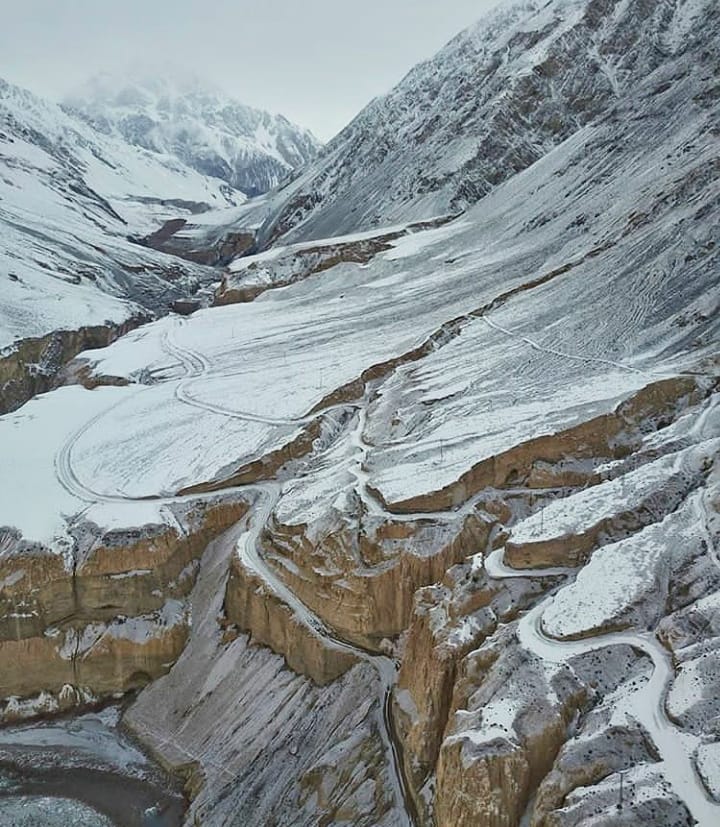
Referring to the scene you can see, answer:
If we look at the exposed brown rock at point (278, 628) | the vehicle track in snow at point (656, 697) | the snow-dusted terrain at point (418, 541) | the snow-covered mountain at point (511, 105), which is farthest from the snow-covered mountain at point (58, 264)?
the vehicle track in snow at point (656, 697)

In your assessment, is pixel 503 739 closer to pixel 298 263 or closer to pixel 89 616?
pixel 89 616

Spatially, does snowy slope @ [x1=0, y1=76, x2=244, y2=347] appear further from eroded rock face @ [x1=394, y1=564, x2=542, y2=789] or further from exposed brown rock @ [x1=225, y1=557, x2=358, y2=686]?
eroded rock face @ [x1=394, y1=564, x2=542, y2=789]

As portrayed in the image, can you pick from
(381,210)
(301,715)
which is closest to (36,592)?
(301,715)

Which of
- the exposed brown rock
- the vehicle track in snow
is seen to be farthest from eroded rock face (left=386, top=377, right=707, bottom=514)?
the vehicle track in snow

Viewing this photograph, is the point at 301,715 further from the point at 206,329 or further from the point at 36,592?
the point at 206,329

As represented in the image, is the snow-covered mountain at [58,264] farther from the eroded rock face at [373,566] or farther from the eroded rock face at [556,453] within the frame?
the eroded rock face at [556,453]

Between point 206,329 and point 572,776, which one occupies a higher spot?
point 206,329
